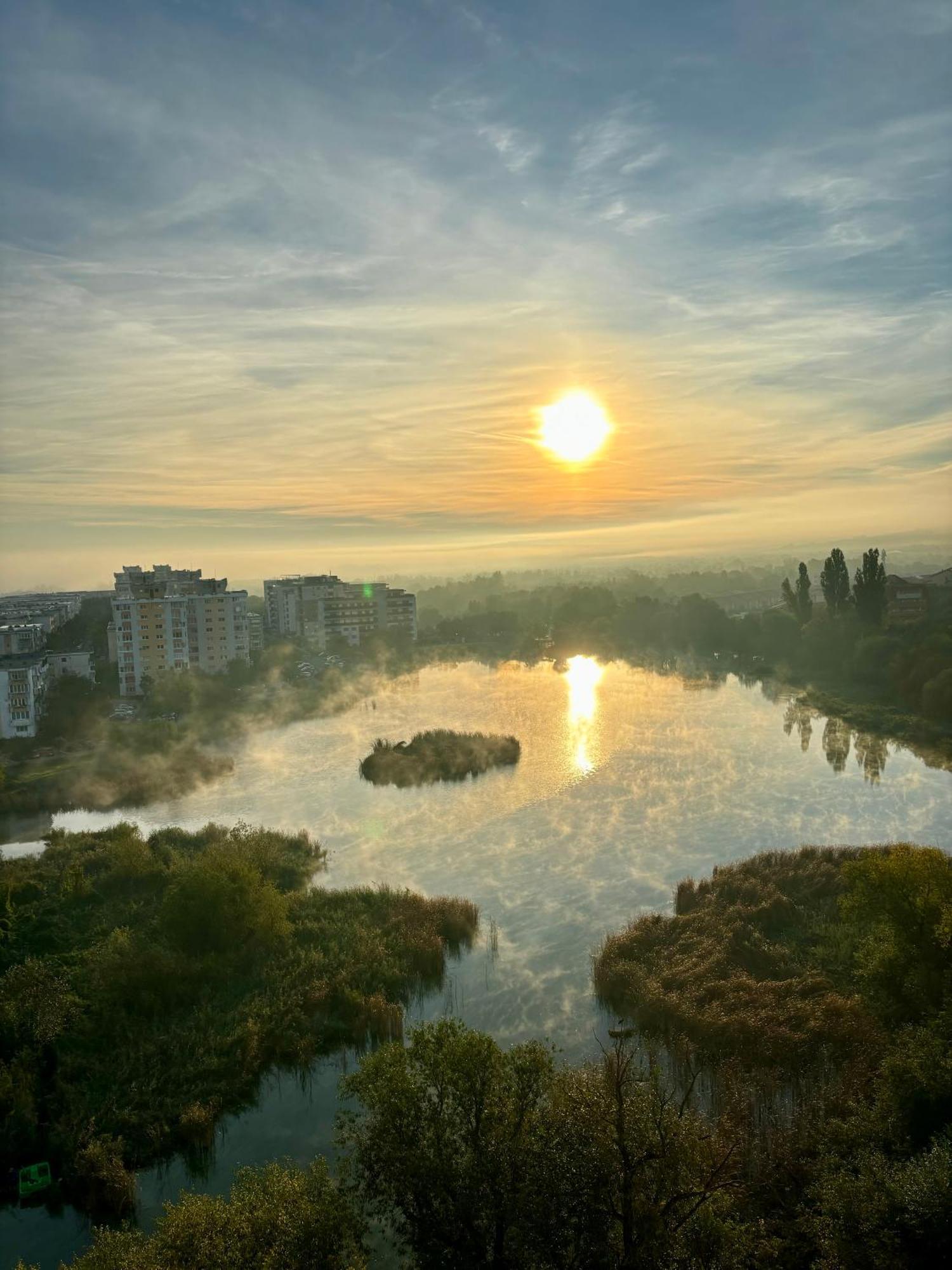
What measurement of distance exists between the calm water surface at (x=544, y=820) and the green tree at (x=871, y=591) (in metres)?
7.55

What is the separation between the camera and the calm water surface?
10.7 meters

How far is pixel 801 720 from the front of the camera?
3084 cm

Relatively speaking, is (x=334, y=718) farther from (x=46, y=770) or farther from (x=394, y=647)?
(x=394, y=647)

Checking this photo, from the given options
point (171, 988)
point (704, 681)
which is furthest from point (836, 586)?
point (171, 988)

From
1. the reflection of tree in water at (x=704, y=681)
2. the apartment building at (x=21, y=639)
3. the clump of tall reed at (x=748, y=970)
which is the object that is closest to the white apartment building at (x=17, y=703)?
the apartment building at (x=21, y=639)

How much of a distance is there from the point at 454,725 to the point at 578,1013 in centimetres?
1962

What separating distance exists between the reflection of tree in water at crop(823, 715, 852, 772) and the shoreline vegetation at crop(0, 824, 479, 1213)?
A: 48.4 feet

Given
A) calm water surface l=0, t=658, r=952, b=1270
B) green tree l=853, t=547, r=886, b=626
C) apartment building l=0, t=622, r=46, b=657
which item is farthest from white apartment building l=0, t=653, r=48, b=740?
green tree l=853, t=547, r=886, b=626

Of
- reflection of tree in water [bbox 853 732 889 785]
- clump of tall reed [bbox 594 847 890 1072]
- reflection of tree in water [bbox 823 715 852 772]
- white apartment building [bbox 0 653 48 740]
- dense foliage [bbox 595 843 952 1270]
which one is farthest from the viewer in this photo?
white apartment building [bbox 0 653 48 740]

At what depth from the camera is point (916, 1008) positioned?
9.72 metres

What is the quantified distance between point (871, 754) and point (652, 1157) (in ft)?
71.6

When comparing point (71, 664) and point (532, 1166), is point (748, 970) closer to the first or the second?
point (532, 1166)

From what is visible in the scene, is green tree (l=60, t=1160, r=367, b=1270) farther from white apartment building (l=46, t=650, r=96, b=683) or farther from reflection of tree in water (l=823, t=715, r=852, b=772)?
white apartment building (l=46, t=650, r=96, b=683)

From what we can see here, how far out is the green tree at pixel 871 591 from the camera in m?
39.2
